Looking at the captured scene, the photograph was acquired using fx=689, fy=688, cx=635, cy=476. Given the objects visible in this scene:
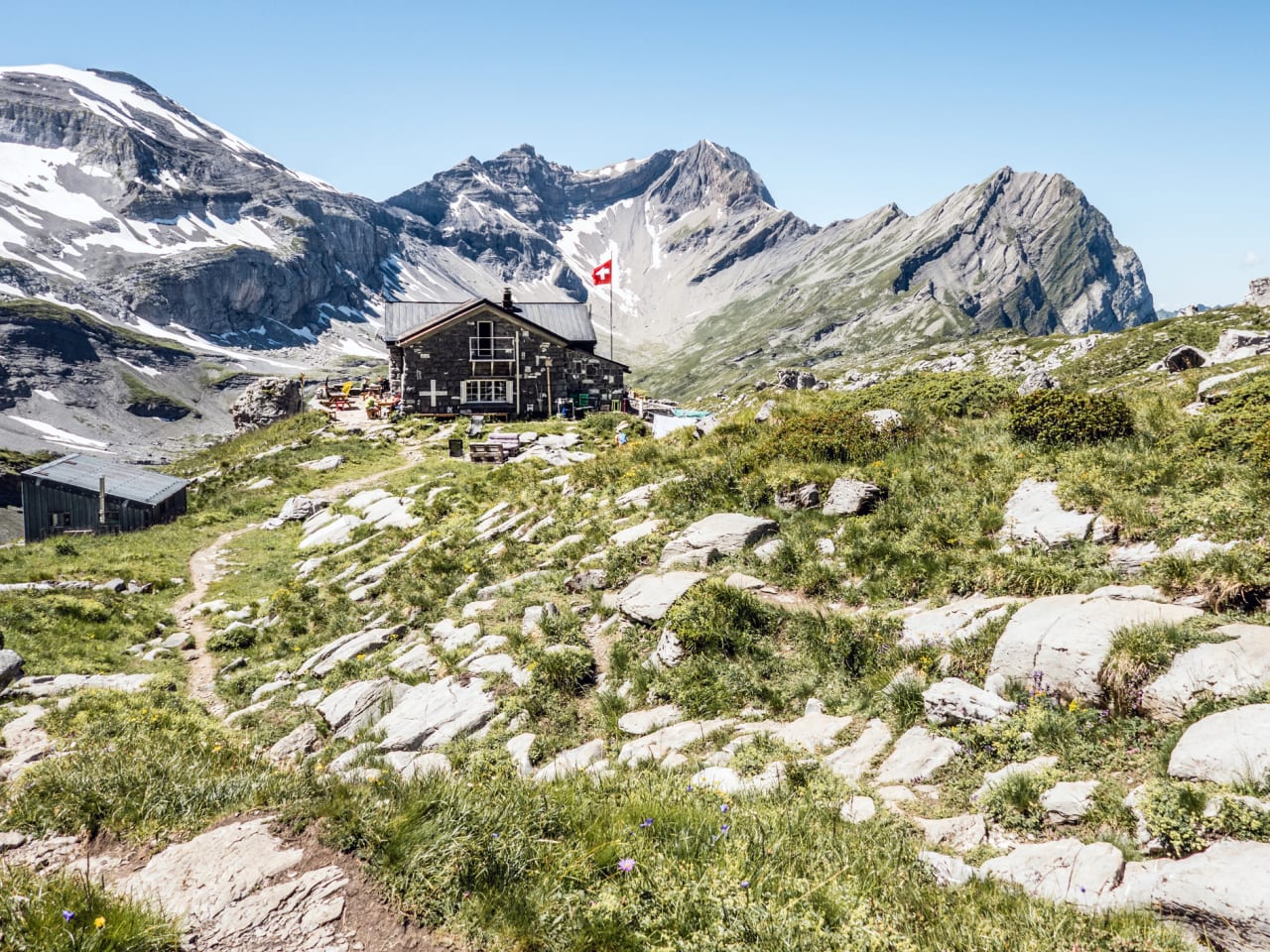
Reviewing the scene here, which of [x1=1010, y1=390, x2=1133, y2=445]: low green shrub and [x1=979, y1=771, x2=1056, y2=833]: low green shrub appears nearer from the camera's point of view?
[x1=979, y1=771, x2=1056, y2=833]: low green shrub

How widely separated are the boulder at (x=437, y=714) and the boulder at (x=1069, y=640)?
7.06m

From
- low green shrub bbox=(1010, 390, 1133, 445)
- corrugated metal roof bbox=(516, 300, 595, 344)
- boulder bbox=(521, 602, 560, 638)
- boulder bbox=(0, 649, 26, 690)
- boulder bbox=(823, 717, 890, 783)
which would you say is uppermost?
corrugated metal roof bbox=(516, 300, 595, 344)

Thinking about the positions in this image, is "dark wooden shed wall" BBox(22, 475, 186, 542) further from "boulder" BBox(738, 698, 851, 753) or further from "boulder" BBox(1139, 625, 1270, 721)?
"boulder" BBox(1139, 625, 1270, 721)

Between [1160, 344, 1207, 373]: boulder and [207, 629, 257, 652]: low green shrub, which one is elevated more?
[1160, 344, 1207, 373]: boulder

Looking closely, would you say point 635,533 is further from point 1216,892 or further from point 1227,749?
point 1216,892

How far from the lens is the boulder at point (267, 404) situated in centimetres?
6462

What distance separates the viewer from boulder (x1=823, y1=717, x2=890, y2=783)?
24.3ft

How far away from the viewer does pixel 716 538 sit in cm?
1345

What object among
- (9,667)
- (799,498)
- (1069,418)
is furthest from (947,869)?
(9,667)

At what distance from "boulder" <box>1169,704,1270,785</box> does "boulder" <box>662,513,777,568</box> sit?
753cm

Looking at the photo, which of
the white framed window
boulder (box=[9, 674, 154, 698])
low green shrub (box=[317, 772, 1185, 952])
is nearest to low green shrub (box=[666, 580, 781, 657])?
low green shrub (box=[317, 772, 1185, 952])

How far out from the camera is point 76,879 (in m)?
4.80

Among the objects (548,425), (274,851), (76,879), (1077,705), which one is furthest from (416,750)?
(548,425)

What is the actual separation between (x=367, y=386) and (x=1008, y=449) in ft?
216
